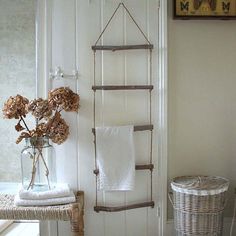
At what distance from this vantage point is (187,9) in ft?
8.66

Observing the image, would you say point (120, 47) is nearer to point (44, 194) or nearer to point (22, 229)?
point (44, 194)

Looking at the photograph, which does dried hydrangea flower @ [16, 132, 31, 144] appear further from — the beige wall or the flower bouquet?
Result: the beige wall

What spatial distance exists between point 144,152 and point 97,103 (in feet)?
1.68

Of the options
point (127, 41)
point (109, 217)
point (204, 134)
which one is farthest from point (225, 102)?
point (109, 217)

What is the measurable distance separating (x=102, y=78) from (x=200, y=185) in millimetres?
1040

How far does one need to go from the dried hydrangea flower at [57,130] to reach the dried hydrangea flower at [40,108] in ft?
0.23

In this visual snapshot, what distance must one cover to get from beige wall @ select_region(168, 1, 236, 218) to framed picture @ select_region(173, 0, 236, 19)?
79mm

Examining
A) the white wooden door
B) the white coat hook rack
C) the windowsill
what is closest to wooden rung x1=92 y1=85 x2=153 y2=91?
the white wooden door

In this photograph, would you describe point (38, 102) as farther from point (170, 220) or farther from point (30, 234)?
point (170, 220)

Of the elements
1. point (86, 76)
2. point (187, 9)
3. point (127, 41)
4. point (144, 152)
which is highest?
point (187, 9)

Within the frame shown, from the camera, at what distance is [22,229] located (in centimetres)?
284

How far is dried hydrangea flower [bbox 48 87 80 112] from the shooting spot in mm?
2430

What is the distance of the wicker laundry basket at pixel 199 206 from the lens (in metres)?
2.44

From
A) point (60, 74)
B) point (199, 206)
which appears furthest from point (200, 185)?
point (60, 74)
